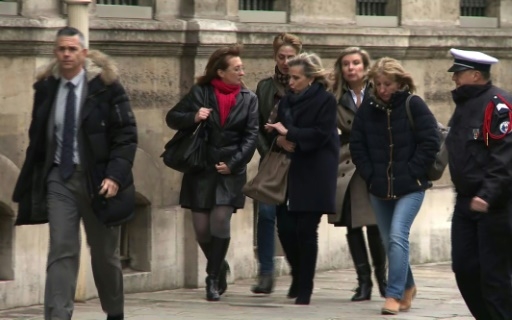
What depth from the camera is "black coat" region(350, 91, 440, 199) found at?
12.3 m

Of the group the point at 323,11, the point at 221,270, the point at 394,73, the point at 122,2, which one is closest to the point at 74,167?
the point at 394,73

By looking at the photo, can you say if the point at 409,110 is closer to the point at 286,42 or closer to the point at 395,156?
the point at 395,156

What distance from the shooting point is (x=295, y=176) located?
12.8m

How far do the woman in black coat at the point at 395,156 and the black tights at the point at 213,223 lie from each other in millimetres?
1275

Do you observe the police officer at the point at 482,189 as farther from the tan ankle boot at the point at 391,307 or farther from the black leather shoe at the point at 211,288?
the black leather shoe at the point at 211,288

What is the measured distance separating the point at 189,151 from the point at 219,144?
0.77 ft

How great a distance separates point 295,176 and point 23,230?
79.9 inches

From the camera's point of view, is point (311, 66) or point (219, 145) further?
point (219, 145)

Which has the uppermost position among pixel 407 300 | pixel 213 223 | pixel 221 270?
pixel 213 223

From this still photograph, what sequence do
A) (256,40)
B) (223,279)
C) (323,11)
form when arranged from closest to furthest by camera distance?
1. (223,279)
2. (256,40)
3. (323,11)

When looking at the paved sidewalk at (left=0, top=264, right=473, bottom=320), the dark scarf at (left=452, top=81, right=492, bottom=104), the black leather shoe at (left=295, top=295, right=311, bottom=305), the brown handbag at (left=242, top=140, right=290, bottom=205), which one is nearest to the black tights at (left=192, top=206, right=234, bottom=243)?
the brown handbag at (left=242, top=140, right=290, bottom=205)

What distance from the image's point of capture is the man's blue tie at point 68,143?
1060cm

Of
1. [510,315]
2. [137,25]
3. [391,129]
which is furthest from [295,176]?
[510,315]

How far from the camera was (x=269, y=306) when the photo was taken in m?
13.0
